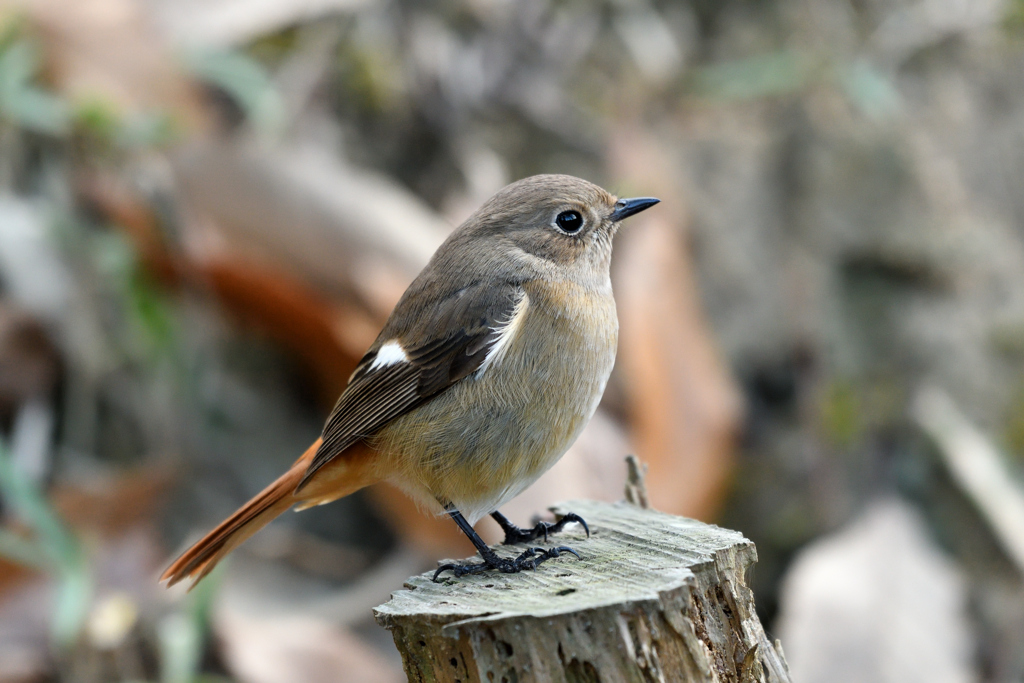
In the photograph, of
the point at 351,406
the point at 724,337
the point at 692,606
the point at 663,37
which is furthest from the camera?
the point at 663,37

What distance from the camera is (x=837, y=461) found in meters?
5.56

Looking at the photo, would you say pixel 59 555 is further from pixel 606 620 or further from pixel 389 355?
pixel 606 620

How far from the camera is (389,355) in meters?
2.87

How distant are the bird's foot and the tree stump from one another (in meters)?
0.04

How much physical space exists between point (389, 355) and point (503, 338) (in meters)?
0.40

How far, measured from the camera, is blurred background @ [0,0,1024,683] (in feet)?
14.7

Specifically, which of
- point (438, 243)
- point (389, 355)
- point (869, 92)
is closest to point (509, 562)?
point (389, 355)

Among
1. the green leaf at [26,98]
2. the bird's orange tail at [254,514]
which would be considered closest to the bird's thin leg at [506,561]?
the bird's orange tail at [254,514]

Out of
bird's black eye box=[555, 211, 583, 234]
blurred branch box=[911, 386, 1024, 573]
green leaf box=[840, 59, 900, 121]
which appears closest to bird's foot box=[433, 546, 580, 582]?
bird's black eye box=[555, 211, 583, 234]

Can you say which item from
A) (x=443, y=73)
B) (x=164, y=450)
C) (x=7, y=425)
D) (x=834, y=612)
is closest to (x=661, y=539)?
(x=834, y=612)

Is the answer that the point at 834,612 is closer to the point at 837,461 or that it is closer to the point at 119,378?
the point at 837,461

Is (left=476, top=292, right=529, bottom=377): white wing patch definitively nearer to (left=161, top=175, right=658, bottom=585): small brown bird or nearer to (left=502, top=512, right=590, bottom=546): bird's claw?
(left=161, top=175, right=658, bottom=585): small brown bird

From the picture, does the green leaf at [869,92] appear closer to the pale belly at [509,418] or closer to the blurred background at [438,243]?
the blurred background at [438,243]

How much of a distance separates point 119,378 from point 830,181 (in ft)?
14.1
